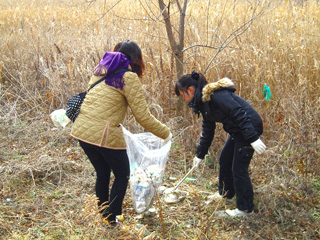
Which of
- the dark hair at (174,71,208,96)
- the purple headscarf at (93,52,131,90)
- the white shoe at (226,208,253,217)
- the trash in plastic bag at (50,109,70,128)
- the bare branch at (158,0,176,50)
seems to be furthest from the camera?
the trash in plastic bag at (50,109,70,128)

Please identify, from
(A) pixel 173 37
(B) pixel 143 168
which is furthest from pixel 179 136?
(B) pixel 143 168

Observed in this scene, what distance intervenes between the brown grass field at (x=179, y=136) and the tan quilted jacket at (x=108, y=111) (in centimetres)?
43

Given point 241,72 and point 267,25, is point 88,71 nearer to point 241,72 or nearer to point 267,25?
point 241,72

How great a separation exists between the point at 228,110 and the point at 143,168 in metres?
0.92

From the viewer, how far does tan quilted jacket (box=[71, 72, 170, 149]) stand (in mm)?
2334

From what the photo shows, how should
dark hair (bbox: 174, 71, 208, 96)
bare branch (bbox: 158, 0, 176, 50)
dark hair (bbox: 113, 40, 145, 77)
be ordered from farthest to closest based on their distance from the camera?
1. bare branch (bbox: 158, 0, 176, 50)
2. dark hair (bbox: 174, 71, 208, 96)
3. dark hair (bbox: 113, 40, 145, 77)

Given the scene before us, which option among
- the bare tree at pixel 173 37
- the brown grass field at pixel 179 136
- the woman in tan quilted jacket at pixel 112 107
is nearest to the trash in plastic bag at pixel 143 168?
the brown grass field at pixel 179 136

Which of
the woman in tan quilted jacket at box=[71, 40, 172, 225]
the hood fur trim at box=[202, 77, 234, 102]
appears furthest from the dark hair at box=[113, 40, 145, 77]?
the hood fur trim at box=[202, 77, 234, 102]

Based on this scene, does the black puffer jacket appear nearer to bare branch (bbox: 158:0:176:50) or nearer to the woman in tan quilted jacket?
the woman in tan quilted jacket

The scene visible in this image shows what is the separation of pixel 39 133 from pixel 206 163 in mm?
2334

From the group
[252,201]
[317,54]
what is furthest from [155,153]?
[317,54]

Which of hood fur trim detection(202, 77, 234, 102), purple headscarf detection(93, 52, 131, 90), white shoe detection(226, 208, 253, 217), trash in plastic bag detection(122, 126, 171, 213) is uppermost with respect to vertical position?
purple headscarf detection(93, 52, 131, 90)

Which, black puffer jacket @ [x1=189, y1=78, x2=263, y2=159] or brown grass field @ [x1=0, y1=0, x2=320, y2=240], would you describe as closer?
black puffer jacket @ [x1=189, y1=78, x2=263, y2=159]

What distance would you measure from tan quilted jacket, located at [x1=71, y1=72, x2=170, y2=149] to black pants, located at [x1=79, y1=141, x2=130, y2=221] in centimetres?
8
